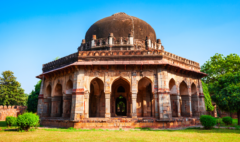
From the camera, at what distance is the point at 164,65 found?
12523 mm

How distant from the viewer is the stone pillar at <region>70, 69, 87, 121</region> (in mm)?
12000

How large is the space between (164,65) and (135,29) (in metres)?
4.93

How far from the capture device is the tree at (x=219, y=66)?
23812 mm

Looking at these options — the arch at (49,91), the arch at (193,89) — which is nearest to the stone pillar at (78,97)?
the arch at (49,91)

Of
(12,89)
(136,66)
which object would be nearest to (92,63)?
(136,66)

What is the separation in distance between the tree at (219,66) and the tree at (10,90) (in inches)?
1194

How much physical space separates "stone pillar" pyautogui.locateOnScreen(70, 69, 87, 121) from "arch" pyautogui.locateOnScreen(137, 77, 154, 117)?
15.4ft

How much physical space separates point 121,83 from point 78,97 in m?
4.10

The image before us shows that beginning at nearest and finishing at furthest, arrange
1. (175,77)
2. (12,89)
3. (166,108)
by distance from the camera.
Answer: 1. (166,108)
2. (175,77)
3. (12,89)


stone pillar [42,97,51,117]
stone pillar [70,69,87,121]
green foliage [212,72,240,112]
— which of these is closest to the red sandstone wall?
stone pillar [42,97,51,117]

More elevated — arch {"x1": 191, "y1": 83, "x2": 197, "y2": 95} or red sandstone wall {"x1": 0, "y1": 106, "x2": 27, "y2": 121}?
arch {"x1": 191, "y1": 83, "x2": 197, "y2": 95}

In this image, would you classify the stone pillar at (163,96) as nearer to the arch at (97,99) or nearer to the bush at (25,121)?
the arch at (97,99)

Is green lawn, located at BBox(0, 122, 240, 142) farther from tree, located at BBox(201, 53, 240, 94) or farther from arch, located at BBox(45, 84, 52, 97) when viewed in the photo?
tree, located at BBox(201, 53, 240, 94)

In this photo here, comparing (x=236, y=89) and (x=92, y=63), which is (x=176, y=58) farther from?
(x=92, y=63)
